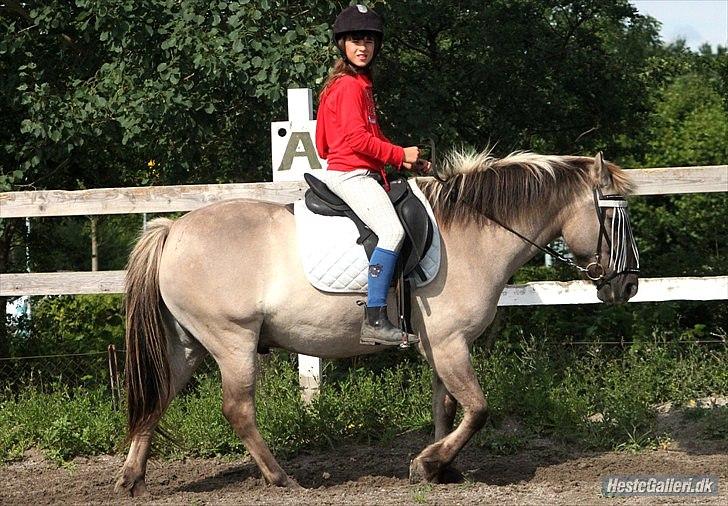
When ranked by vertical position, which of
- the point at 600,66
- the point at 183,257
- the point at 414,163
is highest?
the point at 600,66

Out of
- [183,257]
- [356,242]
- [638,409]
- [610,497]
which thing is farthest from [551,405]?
[183,257]

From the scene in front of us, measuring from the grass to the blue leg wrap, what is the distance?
1.89 meters

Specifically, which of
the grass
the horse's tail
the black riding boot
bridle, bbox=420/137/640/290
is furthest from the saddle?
the grass

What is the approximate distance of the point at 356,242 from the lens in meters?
6.00

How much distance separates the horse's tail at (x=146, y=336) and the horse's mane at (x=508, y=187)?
1789 millimetres

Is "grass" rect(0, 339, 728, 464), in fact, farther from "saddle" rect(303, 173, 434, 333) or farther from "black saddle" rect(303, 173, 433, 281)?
"black saddle" rect(303, 173, 433, 281)

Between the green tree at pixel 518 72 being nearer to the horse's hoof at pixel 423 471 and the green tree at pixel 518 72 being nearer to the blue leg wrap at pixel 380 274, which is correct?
the blue leg wrap at pixel 380 274

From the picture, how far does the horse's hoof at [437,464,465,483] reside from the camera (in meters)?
6.24

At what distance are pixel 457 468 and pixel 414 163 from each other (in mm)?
2080

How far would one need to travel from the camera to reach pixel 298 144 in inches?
305

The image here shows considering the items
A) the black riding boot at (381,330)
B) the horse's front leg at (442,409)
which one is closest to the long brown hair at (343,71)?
the black riding boot at (381,330)

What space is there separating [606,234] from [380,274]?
4.91 feet

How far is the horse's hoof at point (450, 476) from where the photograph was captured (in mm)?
6238

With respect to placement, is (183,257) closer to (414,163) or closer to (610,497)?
(414,163)
